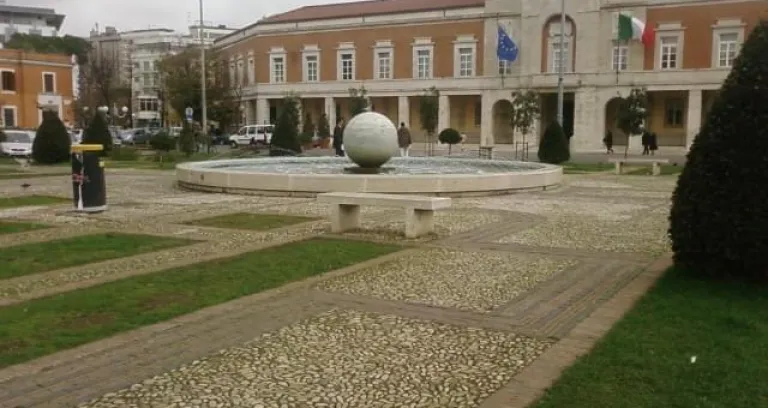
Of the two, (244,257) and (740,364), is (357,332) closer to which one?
(740,364)

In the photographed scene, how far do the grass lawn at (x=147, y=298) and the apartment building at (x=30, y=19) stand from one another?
116m

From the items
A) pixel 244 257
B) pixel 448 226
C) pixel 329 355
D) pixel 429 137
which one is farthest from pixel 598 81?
pixel 329 355

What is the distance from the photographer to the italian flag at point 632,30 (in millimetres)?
46562

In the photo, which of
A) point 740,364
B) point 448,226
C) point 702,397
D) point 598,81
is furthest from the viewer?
point 598,81

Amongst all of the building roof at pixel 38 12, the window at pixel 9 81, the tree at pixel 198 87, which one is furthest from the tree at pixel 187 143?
the building roof at pixel 38 12

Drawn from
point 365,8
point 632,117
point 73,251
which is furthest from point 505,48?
point 73,251

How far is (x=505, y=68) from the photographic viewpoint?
53.1 meters

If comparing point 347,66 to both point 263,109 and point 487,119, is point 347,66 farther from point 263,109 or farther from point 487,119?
point 487,119

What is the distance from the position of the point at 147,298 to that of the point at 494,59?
160ft

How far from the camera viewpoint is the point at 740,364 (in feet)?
16.9

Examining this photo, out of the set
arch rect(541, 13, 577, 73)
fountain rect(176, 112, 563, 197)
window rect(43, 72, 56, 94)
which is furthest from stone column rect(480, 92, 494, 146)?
window rect(43, 72, 56, 94)

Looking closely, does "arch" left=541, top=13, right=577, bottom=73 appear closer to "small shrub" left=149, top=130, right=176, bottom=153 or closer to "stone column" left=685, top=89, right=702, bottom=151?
"stone column" left=685, top=89, right=702, bottom=151

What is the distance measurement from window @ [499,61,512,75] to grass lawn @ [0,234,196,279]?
44.9 meters

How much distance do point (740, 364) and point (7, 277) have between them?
22.4ft
